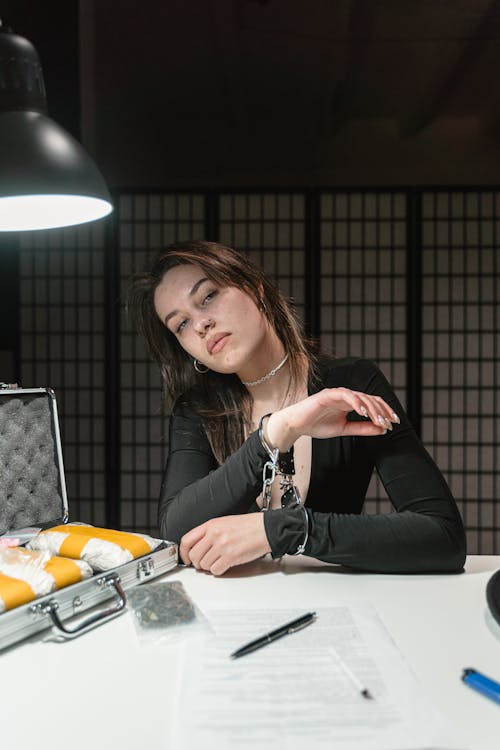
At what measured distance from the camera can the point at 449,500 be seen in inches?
51.0

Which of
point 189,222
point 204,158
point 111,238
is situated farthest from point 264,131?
point 111,238

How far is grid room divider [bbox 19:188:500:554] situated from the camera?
11.3ft

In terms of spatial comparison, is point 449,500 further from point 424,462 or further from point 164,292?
point 164,292

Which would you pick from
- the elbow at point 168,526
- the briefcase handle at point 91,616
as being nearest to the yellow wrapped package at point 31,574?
the briefcase handle at point 91,616

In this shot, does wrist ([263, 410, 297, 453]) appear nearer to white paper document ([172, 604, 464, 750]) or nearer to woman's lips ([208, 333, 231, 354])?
woman's lips ([208, 333, 231, 354])

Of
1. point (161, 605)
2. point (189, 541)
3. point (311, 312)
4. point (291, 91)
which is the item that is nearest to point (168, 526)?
point (189, 541)

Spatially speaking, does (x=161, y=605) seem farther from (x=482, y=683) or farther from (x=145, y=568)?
(x=482, y=683)

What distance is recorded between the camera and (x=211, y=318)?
1.46 meters

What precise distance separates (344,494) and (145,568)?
628mm

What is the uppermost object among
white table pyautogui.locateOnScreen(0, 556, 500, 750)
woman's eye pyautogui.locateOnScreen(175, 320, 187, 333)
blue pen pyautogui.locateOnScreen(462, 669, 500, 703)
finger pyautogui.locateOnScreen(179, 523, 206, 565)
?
woman's eye pyautogui.locateOnScreen(175, 320, 187, 333)

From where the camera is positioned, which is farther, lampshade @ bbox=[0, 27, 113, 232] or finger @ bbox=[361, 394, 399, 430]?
finger @ bbox=[361, 394, 399, 430]

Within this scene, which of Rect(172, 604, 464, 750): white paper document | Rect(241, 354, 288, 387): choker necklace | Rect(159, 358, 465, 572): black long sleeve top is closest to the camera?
Rect(172, 604, 464, 750): white paper document

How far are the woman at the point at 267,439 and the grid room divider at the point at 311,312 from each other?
6.09ft

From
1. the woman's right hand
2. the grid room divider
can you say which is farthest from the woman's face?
the grid room divider
